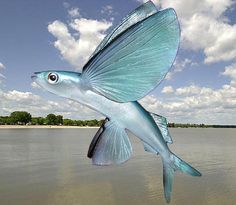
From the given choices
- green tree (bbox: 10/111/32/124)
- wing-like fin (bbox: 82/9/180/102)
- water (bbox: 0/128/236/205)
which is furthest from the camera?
green tree (bbox: 10/111/32/124)

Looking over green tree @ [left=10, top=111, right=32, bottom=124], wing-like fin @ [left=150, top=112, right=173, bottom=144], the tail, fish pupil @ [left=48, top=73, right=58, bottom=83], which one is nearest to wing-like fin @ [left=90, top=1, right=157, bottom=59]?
fish pupil @ [left=48, top=73, right=58, bottom=83]

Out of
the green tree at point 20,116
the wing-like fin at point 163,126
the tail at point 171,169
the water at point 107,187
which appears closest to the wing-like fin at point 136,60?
the wing-like fin at point 163,126

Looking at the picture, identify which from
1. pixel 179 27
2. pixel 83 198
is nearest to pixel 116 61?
pixel 179 27

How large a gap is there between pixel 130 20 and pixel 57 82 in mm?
251

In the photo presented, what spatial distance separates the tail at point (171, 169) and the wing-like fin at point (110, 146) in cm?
11

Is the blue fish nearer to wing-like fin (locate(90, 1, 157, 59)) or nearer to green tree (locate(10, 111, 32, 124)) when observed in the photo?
wing-like fin (locate(90, 1, 157, 59))

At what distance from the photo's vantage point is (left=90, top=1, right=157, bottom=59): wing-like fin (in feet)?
2.91

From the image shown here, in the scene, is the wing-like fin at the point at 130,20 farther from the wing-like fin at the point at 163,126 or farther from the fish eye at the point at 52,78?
the wing-like fin at the point at 163,126

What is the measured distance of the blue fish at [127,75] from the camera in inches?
33.0

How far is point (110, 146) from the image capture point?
3.03 ft

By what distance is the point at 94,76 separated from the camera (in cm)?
87

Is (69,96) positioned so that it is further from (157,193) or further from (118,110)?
(157,193)

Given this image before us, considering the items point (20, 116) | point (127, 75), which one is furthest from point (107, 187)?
point (20, 116)

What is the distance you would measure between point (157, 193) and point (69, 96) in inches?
596
